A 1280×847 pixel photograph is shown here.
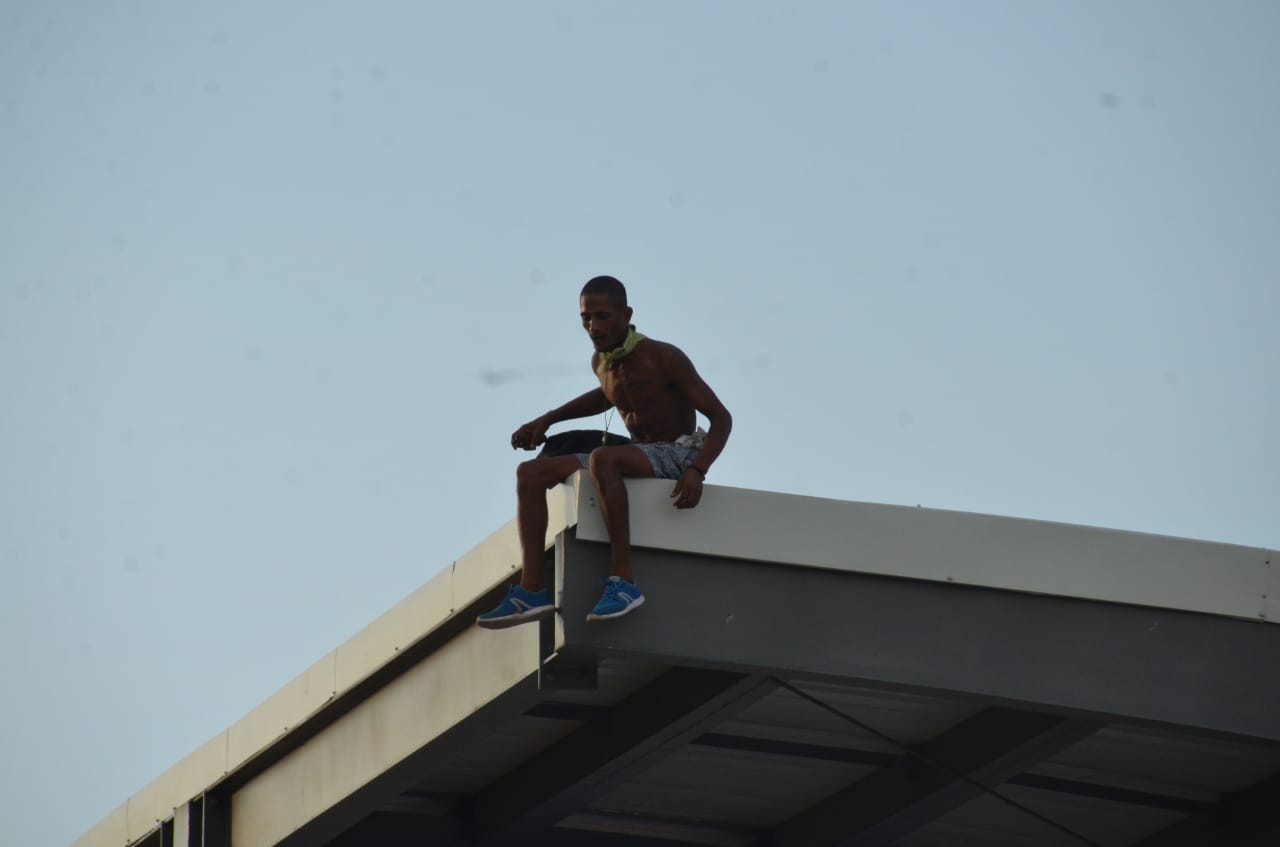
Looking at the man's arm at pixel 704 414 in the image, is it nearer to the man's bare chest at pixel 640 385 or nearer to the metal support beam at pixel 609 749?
the man's bare chest at pixel 640 385

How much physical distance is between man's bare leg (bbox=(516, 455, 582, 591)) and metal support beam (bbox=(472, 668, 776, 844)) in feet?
4.06

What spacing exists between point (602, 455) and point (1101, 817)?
15.6ft

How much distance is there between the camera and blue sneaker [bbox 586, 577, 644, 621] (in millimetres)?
9195

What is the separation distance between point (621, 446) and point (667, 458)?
26cm

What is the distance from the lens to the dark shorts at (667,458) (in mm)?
9734

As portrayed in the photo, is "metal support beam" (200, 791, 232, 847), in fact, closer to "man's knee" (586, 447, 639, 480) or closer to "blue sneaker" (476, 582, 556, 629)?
"blue sneaker" (476, 582, 556, 629)

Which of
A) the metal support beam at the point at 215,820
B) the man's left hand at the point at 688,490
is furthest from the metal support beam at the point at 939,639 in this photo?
the metal support beam at the point at 215,820

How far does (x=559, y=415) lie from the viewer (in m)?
10.8

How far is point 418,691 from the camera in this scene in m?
10.8

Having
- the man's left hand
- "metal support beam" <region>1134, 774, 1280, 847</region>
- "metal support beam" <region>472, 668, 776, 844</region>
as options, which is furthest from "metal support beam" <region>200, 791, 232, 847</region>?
"metal support beam" <region>1134, 774, 1280, 847</region>

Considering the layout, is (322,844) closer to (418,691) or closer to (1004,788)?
(418,691)

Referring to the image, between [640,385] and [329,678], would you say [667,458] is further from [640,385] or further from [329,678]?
[329,678]

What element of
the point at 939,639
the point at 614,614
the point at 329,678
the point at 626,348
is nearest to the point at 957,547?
the point at 939,639

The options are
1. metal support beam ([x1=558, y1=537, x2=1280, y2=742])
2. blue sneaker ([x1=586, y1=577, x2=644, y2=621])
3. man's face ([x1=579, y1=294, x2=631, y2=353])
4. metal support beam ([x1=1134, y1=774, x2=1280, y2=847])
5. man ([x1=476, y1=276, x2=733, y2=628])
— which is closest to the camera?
blue sneaker ([x1=586, y1=577, x2=644, y2=621])
